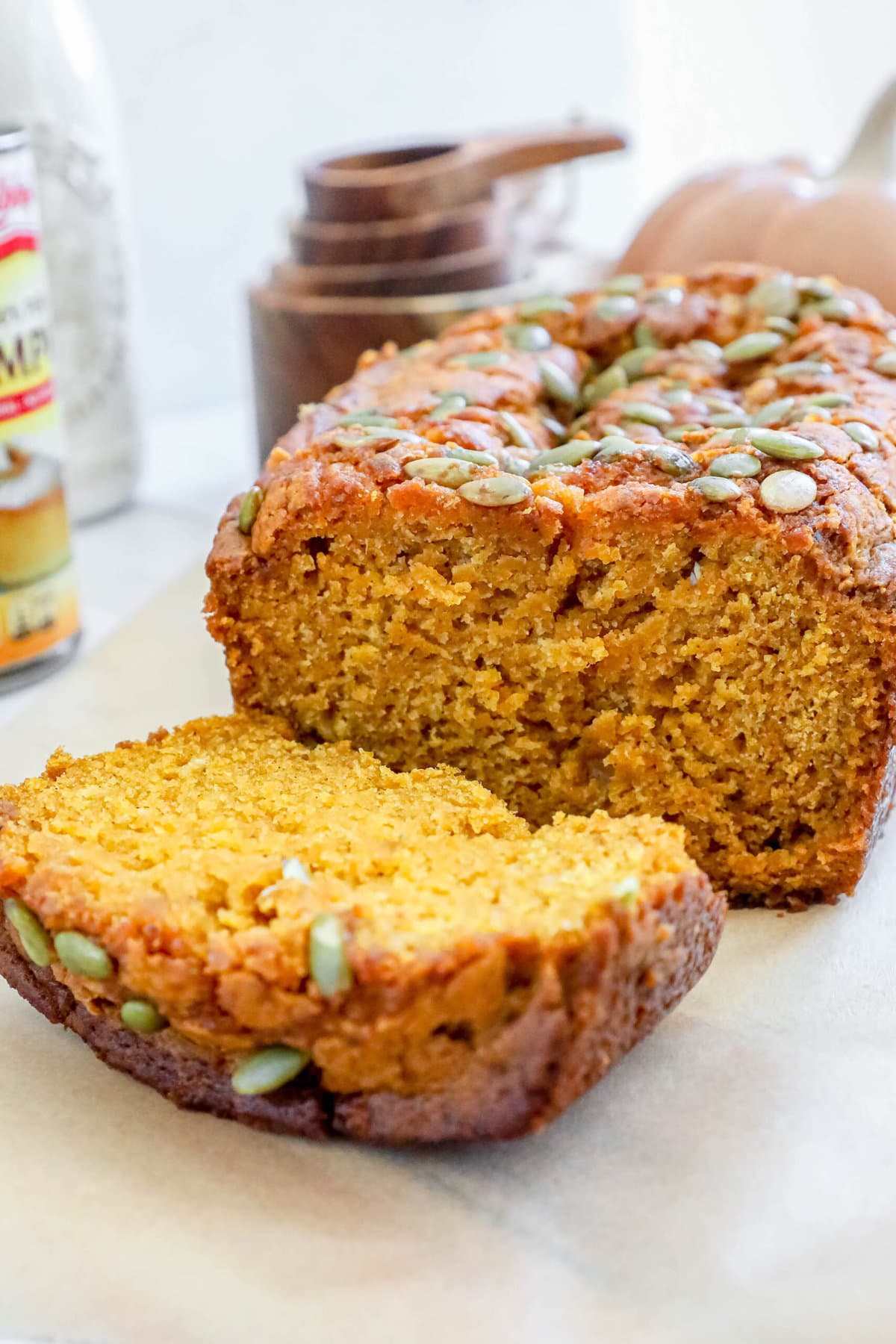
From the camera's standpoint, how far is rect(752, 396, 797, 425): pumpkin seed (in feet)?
8.34

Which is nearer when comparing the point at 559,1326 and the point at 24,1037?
the point at 559,1326

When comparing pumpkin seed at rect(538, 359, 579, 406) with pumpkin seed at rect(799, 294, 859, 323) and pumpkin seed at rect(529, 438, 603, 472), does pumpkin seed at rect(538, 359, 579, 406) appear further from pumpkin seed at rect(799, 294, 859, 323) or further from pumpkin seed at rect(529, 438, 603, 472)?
pumpkin seed at rect(799, 294, 859, 323)

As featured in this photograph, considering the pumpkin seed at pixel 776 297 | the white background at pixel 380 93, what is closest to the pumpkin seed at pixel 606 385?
the pumpkin seed at pixel 776 297

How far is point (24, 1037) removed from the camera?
2.18m

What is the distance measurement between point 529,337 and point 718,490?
914mm

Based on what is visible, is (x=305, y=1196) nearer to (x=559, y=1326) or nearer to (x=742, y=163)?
(x=559, y=1326)

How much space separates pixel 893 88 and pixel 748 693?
7.62 ft

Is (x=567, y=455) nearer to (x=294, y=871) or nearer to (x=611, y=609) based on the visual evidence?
(x=611, y=609)

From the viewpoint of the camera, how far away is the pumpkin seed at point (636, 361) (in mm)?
2932

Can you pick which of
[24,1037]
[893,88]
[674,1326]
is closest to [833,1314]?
[674,1326]

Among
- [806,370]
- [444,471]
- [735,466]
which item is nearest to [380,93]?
[806,370]

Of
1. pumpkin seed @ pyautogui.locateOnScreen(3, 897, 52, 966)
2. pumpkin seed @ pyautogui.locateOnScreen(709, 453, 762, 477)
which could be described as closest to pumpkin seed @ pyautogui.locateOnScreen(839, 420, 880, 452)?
pumpkin seed @ pyautogui.locateOnScreen(709, 453, 762, 477)

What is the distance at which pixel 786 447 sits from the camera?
235cm

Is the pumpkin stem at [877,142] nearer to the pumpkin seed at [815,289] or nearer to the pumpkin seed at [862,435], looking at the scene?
the pumpkin seed at [815,289]
